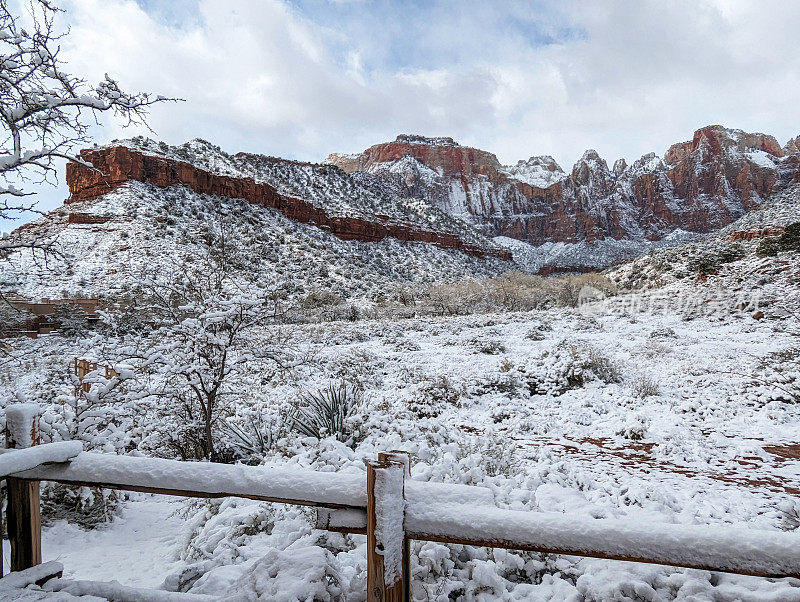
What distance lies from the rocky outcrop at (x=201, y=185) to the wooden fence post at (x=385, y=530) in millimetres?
30228

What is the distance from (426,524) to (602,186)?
120250 millimetres

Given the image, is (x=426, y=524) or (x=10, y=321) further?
(x=10, y=321)

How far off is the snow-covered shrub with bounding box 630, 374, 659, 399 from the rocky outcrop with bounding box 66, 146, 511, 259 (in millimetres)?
29560

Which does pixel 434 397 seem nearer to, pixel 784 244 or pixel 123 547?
pixel 123 547

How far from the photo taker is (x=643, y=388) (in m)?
7.16

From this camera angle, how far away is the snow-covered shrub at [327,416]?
5148 mm

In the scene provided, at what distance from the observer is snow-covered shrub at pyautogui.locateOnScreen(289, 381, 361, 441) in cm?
515

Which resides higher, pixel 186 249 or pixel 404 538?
pixel 186 249

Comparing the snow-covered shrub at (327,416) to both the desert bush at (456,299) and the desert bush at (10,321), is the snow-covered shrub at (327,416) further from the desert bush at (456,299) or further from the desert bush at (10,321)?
the desert bush at (456,299)

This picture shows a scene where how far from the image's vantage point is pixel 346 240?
4369 centimetres

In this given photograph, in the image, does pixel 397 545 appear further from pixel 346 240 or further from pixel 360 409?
pixel 346 240

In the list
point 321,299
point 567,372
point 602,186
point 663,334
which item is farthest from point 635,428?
point 602,186

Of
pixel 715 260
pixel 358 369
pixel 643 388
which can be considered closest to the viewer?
pixel 643 388

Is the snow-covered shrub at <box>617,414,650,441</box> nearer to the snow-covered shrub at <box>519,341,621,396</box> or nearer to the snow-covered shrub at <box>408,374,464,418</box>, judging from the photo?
the snow-covered shrub at <box>519,341,621,396</box>
